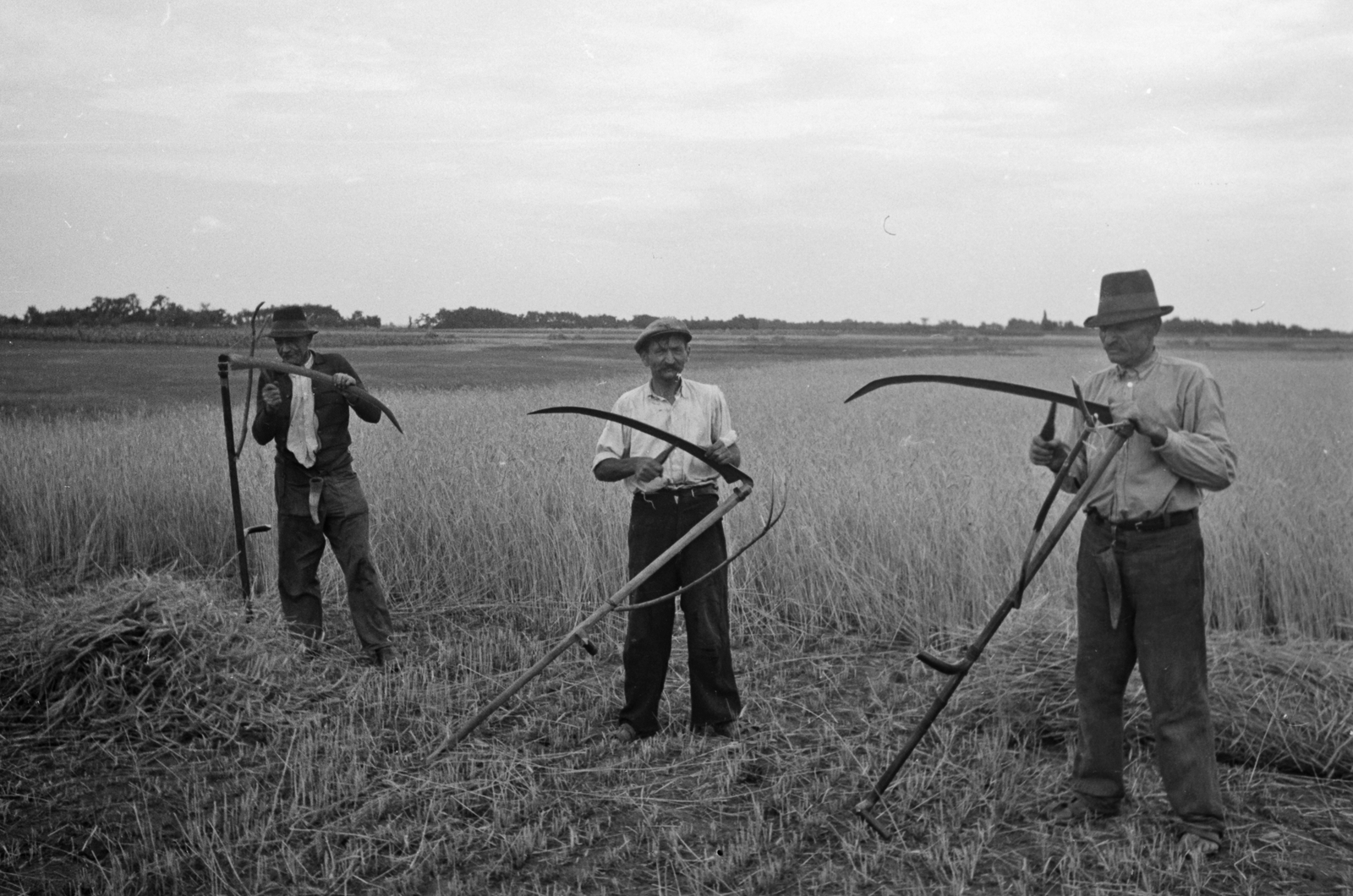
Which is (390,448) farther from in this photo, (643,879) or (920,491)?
(643,879)

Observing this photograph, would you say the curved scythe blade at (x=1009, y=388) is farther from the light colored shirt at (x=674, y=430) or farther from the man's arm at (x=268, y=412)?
the man's arm at (x=268, y=412)

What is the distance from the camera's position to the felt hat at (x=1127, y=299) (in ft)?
10.2

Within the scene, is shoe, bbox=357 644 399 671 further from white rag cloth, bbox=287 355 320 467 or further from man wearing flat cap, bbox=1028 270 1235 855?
man wearing flat cap, bbox=1028 270 1235 855

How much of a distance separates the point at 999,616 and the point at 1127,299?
38.4 inches

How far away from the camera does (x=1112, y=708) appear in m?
3.30

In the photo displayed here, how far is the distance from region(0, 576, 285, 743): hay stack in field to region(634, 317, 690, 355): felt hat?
2158 millimetres

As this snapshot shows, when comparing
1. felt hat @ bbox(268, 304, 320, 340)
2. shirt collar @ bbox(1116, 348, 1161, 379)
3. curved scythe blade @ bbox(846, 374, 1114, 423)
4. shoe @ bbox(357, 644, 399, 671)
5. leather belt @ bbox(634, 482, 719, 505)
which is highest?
felt hat @ bbox(268, 304, 320, 340)

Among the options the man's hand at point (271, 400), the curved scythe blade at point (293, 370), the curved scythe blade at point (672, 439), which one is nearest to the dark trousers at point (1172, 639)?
the curved scythe blade at point (672, 439)

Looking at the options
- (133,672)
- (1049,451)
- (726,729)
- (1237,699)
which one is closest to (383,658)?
(133,672)

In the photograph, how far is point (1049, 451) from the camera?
3236 millimetres

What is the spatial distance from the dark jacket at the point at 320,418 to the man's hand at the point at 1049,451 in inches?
122

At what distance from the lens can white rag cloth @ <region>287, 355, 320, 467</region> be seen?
5098 millimetres

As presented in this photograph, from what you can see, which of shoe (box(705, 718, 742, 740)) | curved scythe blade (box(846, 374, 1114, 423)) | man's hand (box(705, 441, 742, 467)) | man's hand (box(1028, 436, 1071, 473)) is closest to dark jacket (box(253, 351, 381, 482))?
man's hand (box(705, 441, 742, 467))

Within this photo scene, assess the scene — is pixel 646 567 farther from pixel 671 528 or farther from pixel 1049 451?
pixel 1049 451
